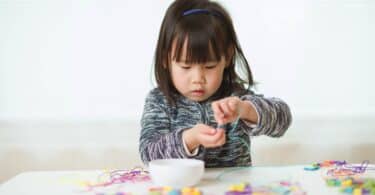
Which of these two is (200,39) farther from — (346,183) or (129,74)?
(129,74)

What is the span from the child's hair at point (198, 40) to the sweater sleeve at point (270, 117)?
0.14 meters

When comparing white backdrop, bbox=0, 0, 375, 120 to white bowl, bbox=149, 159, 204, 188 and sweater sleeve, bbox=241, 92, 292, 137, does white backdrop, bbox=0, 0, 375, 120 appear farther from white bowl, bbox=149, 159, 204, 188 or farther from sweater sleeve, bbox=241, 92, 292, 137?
white bowl, bbox=149, 159, 204, 188

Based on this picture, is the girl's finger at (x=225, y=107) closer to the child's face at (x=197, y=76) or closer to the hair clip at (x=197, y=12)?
the child's face at (x=197, y=76)

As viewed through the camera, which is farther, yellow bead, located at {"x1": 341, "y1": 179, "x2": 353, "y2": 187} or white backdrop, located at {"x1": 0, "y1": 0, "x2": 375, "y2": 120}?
white backdrop, located at {"x1": 0, "y1": 0, "x2": 375, "y2": 120}

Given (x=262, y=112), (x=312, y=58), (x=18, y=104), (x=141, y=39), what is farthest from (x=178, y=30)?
(x=18, y=104)

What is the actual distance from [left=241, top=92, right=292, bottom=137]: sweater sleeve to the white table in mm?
100

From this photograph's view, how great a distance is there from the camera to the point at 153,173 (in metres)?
0.87

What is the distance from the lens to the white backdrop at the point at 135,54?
5.63ft

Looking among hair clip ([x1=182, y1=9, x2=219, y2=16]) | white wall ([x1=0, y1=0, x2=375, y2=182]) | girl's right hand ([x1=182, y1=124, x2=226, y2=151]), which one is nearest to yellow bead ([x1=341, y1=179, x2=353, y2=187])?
girl's right hand ([x1=182, y1=124, x2=226, y2=151])

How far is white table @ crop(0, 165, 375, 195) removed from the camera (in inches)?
33.7

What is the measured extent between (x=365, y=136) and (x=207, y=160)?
2.45 ft

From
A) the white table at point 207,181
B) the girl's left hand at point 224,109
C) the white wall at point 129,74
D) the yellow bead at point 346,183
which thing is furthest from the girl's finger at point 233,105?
the white wall at point 129,74

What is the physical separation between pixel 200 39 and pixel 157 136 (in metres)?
0.23

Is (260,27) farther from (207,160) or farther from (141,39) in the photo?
(207,160)
